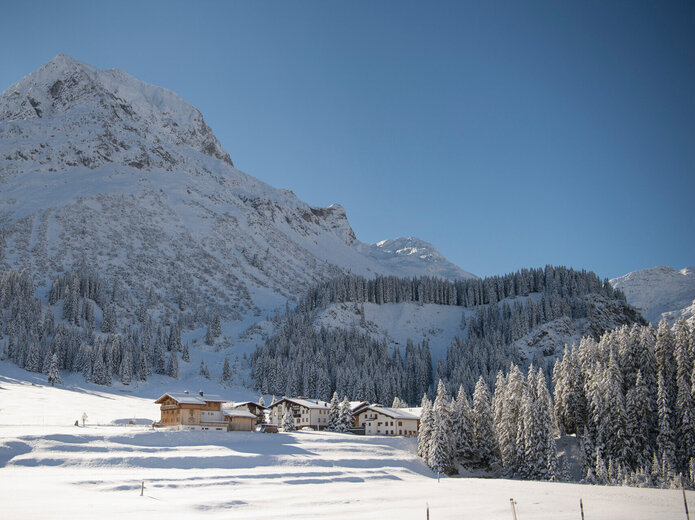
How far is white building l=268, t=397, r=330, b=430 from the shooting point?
296 feet

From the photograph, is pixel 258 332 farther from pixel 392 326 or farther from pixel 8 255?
pixel 8 255

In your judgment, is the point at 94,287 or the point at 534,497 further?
the point at 94,287

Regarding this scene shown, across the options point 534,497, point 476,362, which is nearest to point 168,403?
point 534,497

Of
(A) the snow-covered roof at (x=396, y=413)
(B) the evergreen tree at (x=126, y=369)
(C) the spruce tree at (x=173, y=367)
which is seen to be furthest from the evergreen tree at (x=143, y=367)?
(A) the snow-covered roof at (x=396, y=413)

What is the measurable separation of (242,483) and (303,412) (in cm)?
4777

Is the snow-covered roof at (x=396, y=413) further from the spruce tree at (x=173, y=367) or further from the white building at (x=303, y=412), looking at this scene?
the spruce tree at (x=173, y=367)

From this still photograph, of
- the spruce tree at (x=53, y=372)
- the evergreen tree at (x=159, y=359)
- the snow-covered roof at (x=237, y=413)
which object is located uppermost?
the evergreen tree at (x=159, y=359)

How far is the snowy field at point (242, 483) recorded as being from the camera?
1330 inches

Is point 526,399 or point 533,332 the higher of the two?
point 533,332

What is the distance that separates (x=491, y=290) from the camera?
605 ft

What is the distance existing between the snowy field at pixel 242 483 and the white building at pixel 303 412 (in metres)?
16.9

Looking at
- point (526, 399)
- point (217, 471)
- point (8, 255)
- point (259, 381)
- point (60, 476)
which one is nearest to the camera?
point (60, 476)

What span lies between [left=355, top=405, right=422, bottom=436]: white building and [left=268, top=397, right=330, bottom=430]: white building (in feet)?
20.0

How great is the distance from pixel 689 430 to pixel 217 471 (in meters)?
45.9
